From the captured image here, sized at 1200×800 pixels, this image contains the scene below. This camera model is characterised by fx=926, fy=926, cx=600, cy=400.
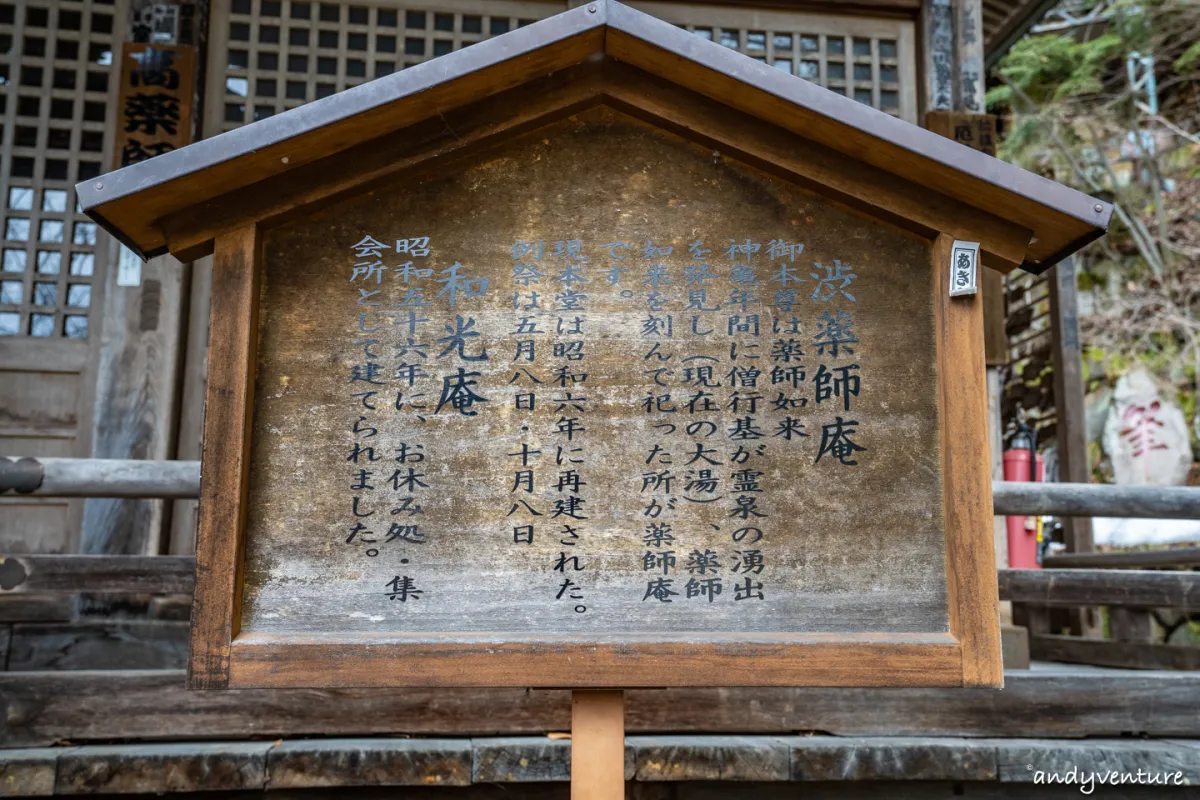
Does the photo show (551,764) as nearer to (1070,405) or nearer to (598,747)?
(598,747)

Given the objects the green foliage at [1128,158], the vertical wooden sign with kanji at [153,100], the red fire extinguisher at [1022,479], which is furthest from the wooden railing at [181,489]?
the green foliage at [1128,158]

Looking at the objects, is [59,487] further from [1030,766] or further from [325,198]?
[1030,766]

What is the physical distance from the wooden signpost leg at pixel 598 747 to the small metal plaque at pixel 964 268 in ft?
5.08

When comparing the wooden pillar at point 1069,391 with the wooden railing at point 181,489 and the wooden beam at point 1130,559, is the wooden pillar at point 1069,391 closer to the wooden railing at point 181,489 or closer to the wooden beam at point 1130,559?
the wooden beam at point 1130,559

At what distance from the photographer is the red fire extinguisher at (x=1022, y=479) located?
904 centimetres

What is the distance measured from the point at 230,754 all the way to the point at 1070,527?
24.7 feet

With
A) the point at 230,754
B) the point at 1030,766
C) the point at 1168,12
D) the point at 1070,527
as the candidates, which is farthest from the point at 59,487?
the point at 1168,12

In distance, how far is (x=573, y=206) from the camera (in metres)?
2.82

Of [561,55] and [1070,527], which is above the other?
[561,55]

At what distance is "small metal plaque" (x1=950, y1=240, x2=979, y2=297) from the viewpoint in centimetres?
272

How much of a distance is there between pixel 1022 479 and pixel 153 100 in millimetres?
8137

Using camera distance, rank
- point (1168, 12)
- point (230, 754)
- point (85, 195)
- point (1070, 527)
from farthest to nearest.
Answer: point (1168, 12), point (1070, 527), point (230, 754), point (85, 195)

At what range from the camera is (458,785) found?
13.3 feet

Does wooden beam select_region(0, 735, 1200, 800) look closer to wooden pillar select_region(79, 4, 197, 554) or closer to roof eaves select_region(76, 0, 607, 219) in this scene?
wooden pillar select_region(79, 4, 197, 554)
